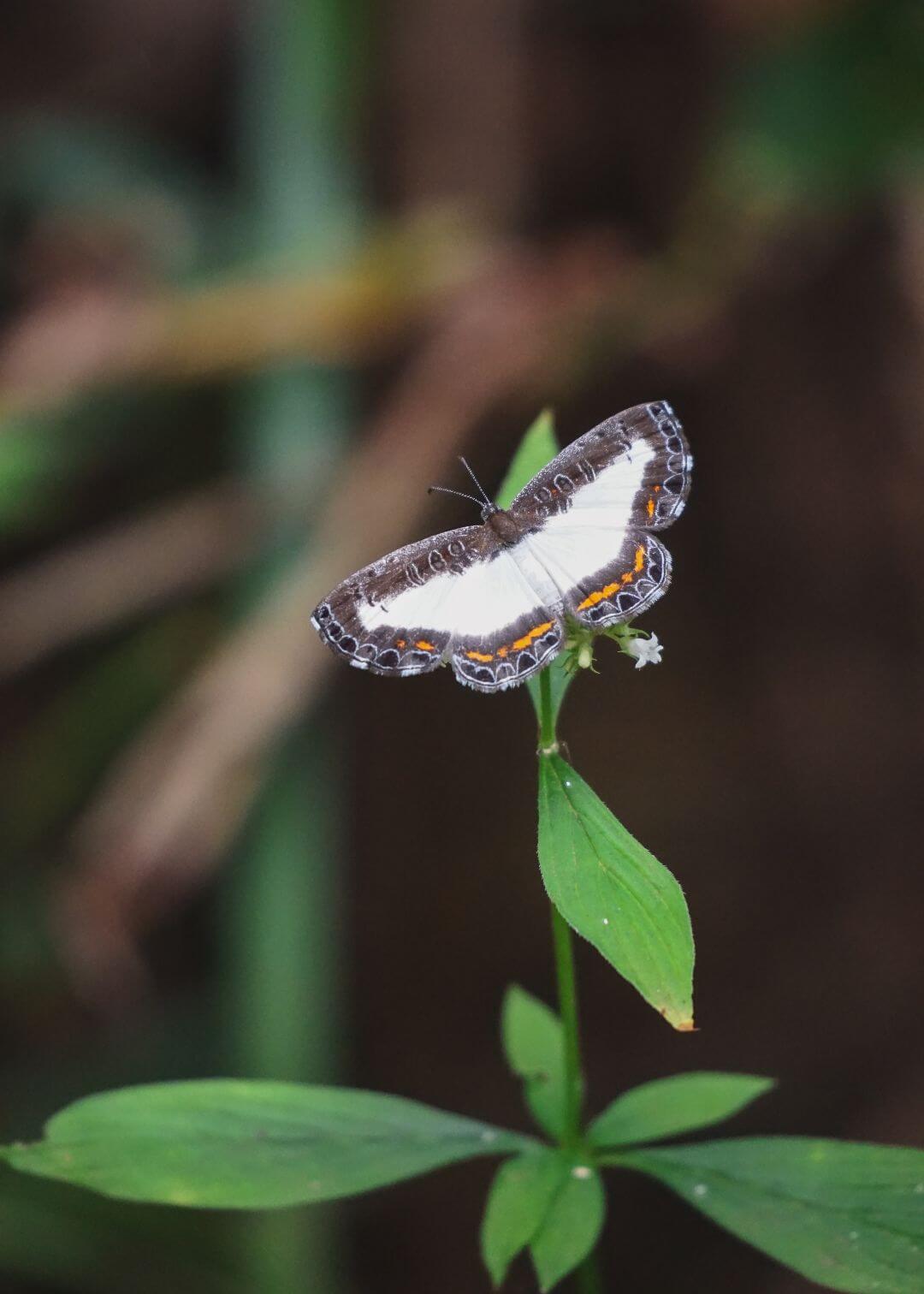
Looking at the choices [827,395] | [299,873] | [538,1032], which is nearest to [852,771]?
[827,395]

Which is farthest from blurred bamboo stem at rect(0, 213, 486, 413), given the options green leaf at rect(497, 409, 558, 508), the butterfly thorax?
the butterfly thorax

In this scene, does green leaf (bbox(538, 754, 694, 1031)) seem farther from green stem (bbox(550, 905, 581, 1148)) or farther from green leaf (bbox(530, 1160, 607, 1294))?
green leaf (bbox(530, 1160, 607, 1294))

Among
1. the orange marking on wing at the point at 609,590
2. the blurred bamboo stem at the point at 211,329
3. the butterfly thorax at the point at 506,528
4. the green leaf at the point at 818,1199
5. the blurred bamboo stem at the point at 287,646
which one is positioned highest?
the blurred bamboo stem at the point at 211,329

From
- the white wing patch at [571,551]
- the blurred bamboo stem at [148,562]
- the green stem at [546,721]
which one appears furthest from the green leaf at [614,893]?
the blurred bamboo stem at [148,562]

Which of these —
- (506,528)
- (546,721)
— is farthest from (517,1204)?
(506,528)

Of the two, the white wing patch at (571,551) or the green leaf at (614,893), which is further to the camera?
the white wing patch at (571,551)

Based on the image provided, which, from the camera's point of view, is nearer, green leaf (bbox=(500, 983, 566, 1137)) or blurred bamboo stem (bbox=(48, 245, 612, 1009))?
green leaf (bbox=(500, 983, 566, 1137))

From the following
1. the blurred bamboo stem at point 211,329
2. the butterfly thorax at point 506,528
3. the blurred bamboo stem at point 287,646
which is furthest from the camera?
the blurred bamboo stem at point 211,329

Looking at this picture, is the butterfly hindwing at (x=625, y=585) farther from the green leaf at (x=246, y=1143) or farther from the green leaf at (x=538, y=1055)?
the green leaf at (x=246, y=1143)
